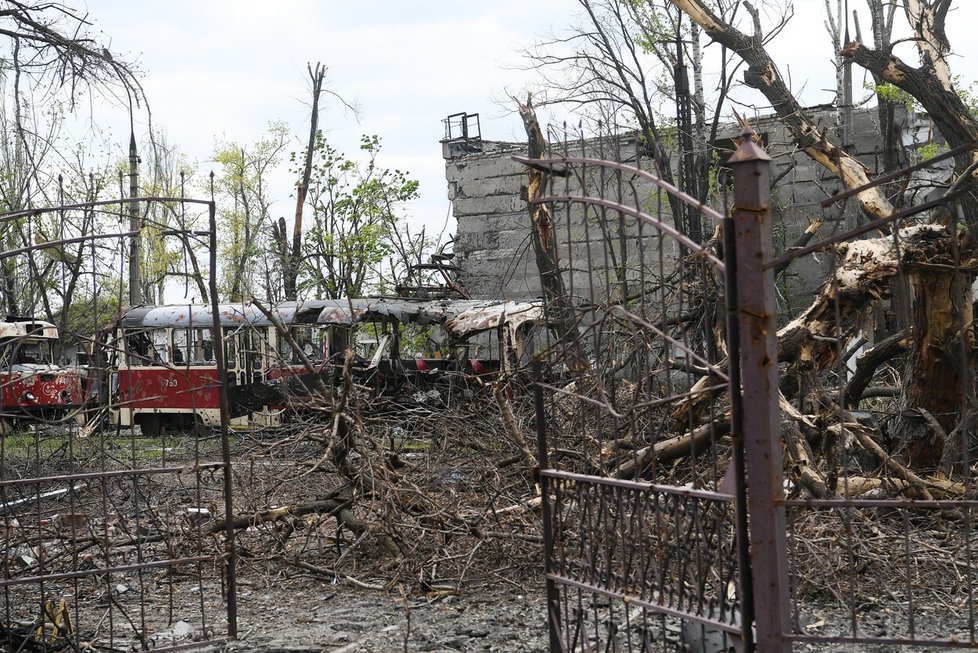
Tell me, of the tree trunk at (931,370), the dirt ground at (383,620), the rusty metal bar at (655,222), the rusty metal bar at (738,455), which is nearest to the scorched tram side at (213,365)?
the dirt ground at (383,620)

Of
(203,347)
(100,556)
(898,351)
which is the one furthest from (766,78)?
(203,347)

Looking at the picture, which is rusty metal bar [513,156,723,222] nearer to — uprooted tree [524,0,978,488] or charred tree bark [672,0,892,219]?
uprooted tree [524,0,978,488]

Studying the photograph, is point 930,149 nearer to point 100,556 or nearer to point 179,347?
point 179,347

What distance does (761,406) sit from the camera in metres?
3.16

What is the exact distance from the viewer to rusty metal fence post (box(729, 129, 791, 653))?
3.14 metres

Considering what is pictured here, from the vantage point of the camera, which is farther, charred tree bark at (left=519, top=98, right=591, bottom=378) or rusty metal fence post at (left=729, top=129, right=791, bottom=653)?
charred tree bark at (left=519, top=98, right=591, bottom=378)

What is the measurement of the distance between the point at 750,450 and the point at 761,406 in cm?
14

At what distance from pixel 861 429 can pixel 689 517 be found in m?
4.02

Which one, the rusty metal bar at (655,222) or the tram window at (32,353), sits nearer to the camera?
the rusty metal bar at (655,222)

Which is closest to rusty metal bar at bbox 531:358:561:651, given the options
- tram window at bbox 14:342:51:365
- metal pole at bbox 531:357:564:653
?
metal pole at bbox 531:357:564:653

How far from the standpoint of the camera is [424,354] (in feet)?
70.9

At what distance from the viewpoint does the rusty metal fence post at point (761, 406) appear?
3143 mm

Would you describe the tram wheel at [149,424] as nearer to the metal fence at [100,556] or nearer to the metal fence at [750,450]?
the metal fence at [100,556]

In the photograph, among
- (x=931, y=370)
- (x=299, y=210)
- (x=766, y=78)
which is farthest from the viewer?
(x=299, y=210)
